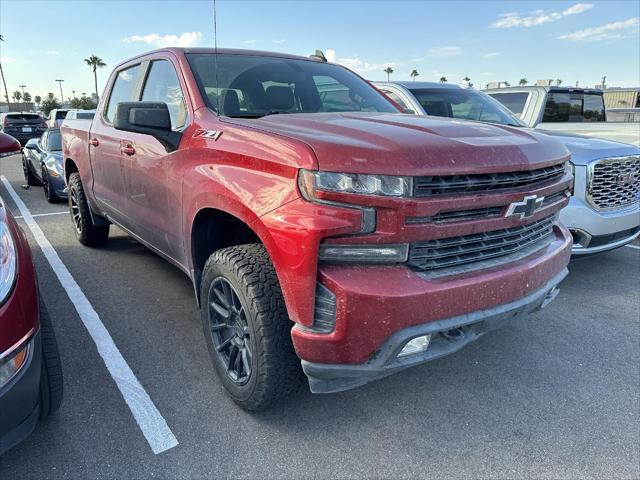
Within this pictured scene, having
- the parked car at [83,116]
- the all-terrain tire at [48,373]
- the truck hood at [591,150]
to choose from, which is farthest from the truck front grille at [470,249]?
the parked car at [83,116]

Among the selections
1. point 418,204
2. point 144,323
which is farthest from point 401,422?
point 144,323

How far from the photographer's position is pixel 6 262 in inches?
70.0

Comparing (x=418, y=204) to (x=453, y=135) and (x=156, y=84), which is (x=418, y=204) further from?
(x=156, y=84)

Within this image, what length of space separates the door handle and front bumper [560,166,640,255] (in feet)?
11.4

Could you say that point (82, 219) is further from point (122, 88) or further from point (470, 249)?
point (470, 249)

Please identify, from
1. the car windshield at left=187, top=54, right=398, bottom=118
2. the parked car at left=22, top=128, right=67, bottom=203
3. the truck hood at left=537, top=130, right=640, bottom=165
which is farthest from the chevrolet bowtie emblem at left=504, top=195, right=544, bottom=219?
the parked car at left=22, top=128, right=67, bottom=203

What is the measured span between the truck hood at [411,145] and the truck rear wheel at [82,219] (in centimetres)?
310

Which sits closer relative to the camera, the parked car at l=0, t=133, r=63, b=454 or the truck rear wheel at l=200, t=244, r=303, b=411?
the parked car at l=0, t=133, r=63, b=454

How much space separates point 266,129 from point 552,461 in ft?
6.77

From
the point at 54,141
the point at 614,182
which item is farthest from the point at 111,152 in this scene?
the point at 54,141

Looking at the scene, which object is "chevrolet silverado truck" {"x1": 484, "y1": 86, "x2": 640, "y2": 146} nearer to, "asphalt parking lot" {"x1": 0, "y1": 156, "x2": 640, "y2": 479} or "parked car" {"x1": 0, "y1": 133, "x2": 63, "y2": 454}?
"asphalt parking lot" {"x1": 0, "y1": 156, "x2": 640, "y2": 479}

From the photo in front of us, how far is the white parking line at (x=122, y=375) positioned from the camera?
A: 88.9 inches

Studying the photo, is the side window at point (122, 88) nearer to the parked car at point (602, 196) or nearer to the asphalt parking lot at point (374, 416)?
the asphalt parking lot at point (374, 416)

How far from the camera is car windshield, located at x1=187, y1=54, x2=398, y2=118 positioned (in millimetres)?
2810
